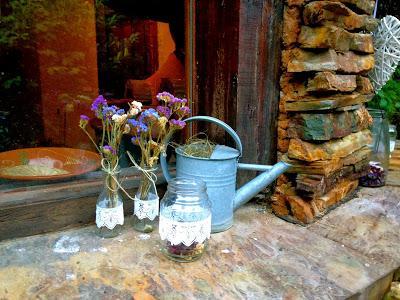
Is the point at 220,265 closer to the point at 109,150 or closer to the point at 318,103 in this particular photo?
the point at 109,150

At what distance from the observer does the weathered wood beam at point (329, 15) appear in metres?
1.39

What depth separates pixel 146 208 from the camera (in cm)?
132

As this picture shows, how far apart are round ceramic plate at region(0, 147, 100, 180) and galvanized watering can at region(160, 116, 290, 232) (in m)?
0.38

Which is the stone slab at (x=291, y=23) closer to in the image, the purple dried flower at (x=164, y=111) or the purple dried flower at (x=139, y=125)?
the purple dried flower at (x=164, y=111)

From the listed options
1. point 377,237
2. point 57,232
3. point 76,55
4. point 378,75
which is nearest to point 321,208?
point 377,237

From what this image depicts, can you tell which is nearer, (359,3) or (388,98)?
(359,3)

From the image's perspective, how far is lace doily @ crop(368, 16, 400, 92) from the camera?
1838mm

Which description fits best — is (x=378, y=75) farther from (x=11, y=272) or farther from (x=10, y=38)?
(x=10, y=38)

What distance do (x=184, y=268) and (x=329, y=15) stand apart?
1109mm

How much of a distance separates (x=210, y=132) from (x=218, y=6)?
20.8 inches

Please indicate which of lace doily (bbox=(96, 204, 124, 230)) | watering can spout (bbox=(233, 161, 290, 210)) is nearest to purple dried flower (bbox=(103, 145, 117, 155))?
lace doily (bbox=(96, 204, 124, 230))

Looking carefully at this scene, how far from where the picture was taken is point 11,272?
1052 millimetres

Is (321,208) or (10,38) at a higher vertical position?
(10,38)

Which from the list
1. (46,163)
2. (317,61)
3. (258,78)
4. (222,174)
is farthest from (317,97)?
(46,163)
